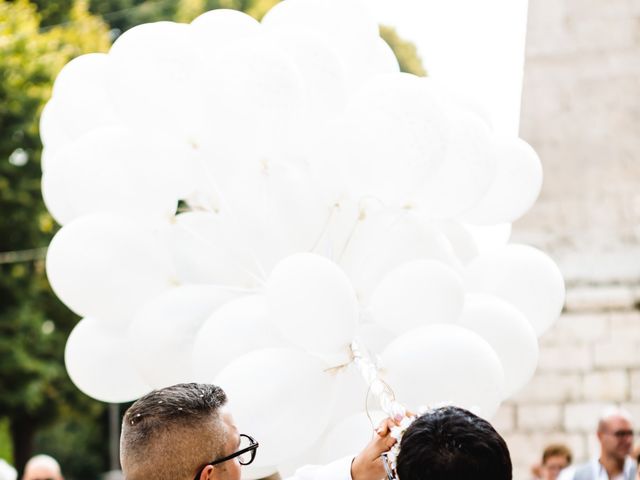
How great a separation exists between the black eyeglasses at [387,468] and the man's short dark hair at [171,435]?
390 mm

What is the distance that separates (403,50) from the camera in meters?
23.4

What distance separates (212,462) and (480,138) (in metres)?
1.90

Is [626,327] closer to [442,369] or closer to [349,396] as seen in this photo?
[349,396]

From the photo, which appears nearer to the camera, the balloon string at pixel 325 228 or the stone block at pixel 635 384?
the balloon string at pixel 325 228

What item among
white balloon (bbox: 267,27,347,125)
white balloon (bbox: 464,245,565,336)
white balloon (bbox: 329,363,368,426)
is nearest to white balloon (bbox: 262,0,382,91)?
white balloon (bbox: 267,27,347,125)

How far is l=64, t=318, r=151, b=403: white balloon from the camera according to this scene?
4.52m

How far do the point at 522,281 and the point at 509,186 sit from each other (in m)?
0.37

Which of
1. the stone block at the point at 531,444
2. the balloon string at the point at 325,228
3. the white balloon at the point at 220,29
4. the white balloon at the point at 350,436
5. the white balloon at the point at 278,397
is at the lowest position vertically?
the stone block at the point at 531,444

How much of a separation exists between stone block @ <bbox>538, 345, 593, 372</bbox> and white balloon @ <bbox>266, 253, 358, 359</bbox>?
16.6ft

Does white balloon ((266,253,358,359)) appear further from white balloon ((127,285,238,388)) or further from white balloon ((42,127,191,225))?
white balloon ((42,127,191,225))

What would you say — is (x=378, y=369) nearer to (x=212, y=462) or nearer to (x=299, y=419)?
(x=299, y=419)

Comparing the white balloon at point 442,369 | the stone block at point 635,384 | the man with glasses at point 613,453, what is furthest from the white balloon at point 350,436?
the stone block at point 635,384

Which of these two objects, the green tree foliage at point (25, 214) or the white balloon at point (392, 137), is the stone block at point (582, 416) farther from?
the green tree foliage at point (25, 214)

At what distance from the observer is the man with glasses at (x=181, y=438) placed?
2547 millimetres
